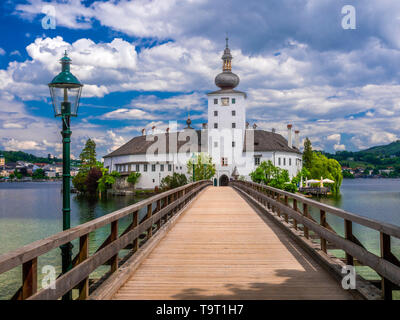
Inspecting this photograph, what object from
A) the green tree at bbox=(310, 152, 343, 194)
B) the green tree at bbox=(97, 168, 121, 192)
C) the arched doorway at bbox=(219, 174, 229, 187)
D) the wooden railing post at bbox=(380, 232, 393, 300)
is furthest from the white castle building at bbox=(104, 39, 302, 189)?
the wooden railing post at bbox=(380, 232, 393, 300)

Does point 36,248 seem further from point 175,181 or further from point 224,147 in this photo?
point 224,147

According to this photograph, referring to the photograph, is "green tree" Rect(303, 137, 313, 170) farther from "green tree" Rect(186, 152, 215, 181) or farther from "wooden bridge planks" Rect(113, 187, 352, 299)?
"wooden bridge planks" Rect(113, 187, 352, 299)

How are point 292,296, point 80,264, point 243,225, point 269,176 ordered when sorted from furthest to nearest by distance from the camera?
point 269,176
point 243,225
point 292,296
point 80,264

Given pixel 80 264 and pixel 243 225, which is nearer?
pixel 80 264

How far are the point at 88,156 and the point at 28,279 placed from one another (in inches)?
3672

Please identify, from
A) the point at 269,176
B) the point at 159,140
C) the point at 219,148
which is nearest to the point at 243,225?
the point at 269,176

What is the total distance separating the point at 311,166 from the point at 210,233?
67665 mm

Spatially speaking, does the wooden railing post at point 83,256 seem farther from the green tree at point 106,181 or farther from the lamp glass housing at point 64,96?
the green tree at point 106,181

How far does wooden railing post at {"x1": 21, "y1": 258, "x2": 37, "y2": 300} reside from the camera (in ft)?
10.4

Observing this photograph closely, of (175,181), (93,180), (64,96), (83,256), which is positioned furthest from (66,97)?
(93,180)
